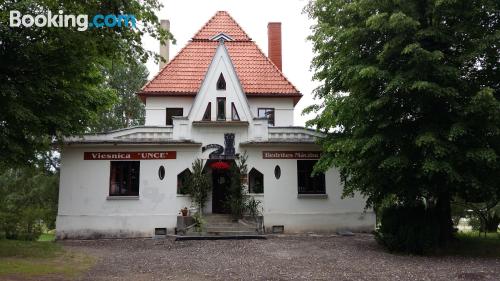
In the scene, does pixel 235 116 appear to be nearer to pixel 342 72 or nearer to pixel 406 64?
pixel 342 72

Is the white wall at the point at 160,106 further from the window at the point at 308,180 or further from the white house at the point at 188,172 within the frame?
the window at the point at 308,180

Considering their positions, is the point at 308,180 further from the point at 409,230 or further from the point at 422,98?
the point at 422,98

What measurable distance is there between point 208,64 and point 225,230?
1063 cm

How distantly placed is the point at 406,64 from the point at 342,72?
2093 mm

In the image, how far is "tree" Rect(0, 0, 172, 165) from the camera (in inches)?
364

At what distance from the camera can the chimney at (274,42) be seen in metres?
26.8

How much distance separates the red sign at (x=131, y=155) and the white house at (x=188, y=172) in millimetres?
45

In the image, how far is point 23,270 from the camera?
9508 mm

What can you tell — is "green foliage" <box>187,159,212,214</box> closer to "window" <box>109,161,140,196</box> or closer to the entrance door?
the entrance door

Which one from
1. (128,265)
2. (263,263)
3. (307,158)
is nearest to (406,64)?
(263,263)

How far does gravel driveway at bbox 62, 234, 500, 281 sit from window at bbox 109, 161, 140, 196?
3681 mm

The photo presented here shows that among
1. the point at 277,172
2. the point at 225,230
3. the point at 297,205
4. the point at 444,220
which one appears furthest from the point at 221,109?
the point at 444,220

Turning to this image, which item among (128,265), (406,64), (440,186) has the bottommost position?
(128,265)

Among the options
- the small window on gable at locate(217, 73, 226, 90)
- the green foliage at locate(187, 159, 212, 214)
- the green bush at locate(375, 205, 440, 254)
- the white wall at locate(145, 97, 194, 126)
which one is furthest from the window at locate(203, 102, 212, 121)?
the green bush at locate(375, 205, 440, 254)
